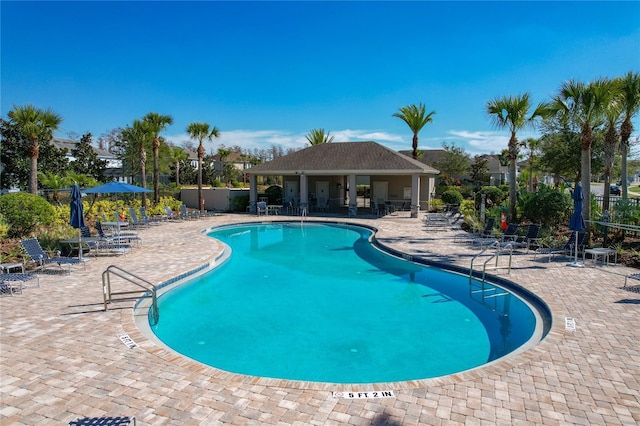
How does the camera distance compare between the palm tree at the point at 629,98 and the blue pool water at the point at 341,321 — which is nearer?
the blue pool water at the point at 341,321

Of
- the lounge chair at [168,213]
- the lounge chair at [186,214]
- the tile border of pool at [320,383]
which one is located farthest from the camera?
the lounge chair at [186,214]

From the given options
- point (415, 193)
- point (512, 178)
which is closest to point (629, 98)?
point (512, 178)

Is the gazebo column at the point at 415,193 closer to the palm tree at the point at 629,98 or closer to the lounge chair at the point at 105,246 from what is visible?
the palm tree at the point at 629,98

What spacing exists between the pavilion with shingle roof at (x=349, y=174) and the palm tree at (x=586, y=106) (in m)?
10.7

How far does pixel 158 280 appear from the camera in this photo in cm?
1085

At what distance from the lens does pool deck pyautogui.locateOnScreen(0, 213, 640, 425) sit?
471 cm

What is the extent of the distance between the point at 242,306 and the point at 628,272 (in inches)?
416

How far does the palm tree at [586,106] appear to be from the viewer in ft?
46.1

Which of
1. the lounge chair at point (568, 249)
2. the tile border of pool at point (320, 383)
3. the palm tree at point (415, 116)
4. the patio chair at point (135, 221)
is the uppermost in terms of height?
the palm tree at point (415, 116)

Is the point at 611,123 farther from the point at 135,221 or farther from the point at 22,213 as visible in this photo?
the point at 22,213

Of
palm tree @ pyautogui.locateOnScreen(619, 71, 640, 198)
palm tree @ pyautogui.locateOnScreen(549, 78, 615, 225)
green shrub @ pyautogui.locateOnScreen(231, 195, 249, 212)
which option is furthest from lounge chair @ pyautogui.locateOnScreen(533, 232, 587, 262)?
green shrub @ pyautogui.locateOnScreen(231, 195, 249, 212)

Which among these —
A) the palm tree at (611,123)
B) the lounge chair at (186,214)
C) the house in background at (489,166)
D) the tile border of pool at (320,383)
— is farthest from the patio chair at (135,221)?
the house in background at (489,166)

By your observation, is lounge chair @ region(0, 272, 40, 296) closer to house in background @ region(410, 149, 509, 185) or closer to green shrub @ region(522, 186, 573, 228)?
green shrub @ region(522, 186, 573, 228)

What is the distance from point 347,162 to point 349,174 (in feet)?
4.99
